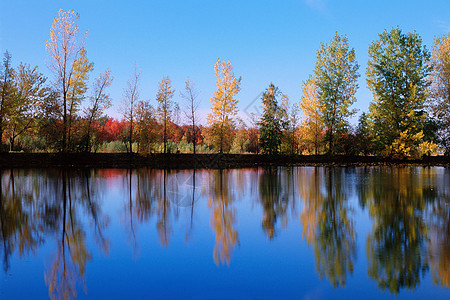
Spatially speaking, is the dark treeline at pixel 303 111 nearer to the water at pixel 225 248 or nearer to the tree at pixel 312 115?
the tree at pixel 312 115

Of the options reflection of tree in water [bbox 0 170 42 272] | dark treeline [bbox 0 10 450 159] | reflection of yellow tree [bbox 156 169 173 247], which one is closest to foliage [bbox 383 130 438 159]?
dark treeline [bbox 0 10 450 159]

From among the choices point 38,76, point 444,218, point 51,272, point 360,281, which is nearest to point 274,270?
point 360,281

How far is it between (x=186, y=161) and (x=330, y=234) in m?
30.9

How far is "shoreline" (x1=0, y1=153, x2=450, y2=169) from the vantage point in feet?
106

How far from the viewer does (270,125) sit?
4131 centimetres

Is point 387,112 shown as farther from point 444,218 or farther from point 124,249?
point 124,249

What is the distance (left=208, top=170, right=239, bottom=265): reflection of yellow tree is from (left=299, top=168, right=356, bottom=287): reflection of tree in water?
57.4 inches

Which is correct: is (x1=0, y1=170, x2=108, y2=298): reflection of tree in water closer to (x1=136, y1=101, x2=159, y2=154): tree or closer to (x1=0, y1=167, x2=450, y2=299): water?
(x1=0, y1=167, x2=450, y2=299): water

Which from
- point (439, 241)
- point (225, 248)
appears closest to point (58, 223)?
point (225, 248)

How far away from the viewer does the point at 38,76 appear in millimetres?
34438

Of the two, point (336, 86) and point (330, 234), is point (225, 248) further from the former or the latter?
point (336, 86)

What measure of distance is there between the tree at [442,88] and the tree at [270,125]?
16.9 m

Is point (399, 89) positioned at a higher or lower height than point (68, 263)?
higher

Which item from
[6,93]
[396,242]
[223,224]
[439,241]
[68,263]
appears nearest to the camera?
[68,263]
